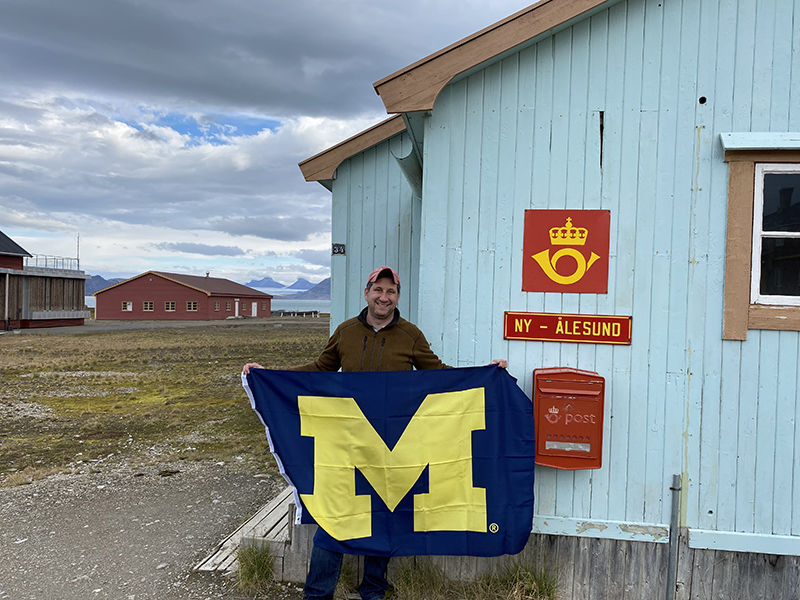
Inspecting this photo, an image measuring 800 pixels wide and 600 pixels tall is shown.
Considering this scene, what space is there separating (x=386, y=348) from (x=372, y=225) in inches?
103

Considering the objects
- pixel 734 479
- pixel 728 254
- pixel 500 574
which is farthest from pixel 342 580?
pixel 728 254

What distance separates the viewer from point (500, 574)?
3938 millimetres

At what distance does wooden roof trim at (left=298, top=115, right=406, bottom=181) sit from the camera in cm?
597

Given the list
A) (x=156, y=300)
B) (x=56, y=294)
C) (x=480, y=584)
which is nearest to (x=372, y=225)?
(x=480, y=584)

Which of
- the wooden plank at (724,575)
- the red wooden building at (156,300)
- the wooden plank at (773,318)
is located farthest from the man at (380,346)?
the red wooden building at (156,300)

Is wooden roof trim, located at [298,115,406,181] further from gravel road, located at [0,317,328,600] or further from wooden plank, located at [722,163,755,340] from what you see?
gravel road, located at [0,317,328,600]

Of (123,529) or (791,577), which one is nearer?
(791,577)

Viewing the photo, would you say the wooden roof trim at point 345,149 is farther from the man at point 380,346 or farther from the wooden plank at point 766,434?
the wooden plank at point 766,434

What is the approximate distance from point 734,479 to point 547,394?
142 centimetres

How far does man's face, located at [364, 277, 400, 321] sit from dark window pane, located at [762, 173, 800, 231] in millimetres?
2541

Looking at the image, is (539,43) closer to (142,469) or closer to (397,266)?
(397,266)

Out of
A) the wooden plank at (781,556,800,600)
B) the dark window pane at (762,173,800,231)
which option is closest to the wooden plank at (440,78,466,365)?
the dark window pane at (762,173,800,231)

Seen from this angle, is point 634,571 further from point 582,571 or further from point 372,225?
point 372,225

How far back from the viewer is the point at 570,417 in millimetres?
3709
